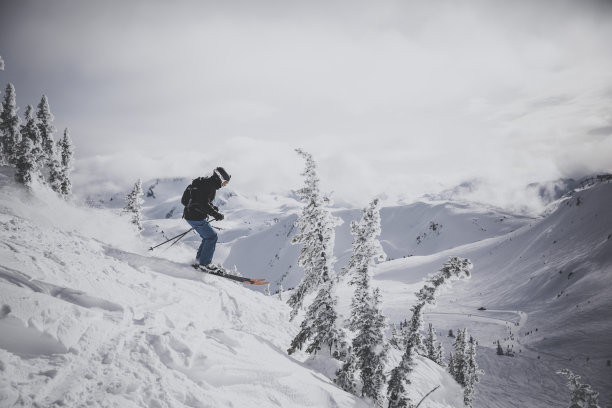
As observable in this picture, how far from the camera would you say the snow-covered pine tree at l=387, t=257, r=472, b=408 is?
13.8 meters

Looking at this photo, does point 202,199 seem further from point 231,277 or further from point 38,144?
point 38,144

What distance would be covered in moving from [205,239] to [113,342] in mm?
6647

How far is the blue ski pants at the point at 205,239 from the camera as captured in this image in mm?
11402

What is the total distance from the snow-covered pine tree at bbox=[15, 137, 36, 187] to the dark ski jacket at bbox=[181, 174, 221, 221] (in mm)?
29613

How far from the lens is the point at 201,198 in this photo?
11.0m

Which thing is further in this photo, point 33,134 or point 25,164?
point 33,134

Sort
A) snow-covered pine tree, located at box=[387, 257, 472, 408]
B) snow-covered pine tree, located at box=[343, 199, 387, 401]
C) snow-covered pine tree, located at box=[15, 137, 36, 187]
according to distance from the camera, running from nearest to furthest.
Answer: snow-covered pine tree, located at box=[387, 257, 472, 408], snow-covered pine tree, located at box=[343, 199, 387, 401], snow-covered pine tree, located at box=[15, 137, 36, 187]

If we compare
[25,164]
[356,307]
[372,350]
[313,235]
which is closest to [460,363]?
[372,350]

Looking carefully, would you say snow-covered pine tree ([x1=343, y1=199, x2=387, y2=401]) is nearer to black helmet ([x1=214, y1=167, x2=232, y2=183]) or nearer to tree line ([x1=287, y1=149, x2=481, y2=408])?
tree line ([x1=287, y1=149, x2=481, y2=408])

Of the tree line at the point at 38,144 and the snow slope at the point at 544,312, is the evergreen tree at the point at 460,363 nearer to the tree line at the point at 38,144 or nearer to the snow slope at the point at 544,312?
the snow slope at the point at 544,312

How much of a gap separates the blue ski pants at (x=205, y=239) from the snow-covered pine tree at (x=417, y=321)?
9.54 metres

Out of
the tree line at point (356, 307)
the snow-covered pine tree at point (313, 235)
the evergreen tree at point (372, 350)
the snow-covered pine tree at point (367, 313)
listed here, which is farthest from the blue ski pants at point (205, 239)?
the evergreen tree at point (372, 350)

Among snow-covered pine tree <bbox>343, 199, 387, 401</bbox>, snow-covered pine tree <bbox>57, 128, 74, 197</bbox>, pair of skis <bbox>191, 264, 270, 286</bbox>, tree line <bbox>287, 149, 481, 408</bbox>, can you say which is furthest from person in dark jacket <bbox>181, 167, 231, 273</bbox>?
snow-covered pine tree <bbox>57, 128, 74, 197</bbox>

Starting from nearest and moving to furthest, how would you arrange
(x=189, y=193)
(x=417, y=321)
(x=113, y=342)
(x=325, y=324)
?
(x=113, y=342) → (x=189, y=193) → (x=325, y=324) → (x=417, y=321)
